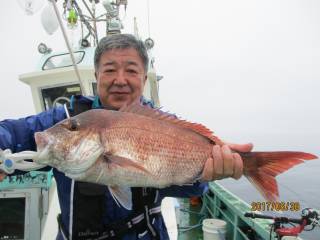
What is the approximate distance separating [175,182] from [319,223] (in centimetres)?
320

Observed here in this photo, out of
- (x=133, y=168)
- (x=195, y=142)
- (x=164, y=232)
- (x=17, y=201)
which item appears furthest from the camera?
(x=17, y=201)

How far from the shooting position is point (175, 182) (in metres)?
2.11

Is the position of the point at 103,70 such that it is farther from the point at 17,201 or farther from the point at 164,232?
the point at 17,201

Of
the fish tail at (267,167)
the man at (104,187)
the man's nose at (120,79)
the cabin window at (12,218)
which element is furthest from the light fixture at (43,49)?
the fish tail at (267,167)

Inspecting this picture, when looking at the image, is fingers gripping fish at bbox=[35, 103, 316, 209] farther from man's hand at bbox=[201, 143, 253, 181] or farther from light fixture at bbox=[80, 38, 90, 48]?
light fixture at bbox=[80, 38, 90, 48]

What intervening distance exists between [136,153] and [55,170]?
87 cm

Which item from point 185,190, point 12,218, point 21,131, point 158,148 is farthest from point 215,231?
point 21,131

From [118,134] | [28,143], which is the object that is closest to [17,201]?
[28,143]

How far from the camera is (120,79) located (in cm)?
269

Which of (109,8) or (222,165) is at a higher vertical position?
(109,8)

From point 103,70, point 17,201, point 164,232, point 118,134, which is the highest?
point 103,70

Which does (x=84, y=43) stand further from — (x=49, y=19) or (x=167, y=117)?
(x=167, y=117)

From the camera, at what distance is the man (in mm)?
2252

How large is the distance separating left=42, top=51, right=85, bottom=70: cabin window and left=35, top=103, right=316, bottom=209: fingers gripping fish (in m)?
4.84
